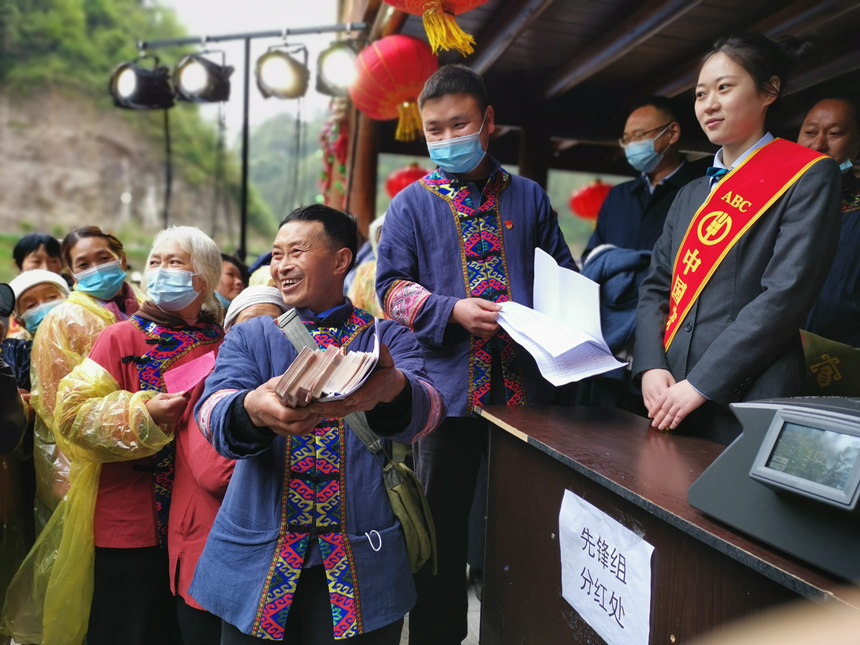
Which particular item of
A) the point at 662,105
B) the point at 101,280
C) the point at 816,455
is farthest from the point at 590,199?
the point at 816,455

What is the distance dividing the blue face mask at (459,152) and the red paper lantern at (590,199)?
28.5ft

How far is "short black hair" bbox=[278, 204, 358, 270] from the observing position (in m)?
1.64

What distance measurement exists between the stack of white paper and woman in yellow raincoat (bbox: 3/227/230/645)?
37.0 inches

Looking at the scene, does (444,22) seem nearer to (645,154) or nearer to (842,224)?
(645,154)

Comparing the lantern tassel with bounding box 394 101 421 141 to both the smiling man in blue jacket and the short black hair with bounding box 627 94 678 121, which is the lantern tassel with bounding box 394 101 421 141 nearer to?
the short black hair with bounding box 627 94 678 121

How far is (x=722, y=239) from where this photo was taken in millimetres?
1669

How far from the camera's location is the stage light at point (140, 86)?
6.29 meters

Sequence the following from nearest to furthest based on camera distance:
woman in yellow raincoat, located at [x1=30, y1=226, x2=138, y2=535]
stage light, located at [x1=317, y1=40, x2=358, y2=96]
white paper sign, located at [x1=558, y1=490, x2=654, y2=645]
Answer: white paper sign, located at [x1=558, y1=490, x2=654, y2=645] < woman in yellow raincoat, located at [x1=30, y1=226, x2=138, y2=535] < stage light, located at [x1=317, y1=40, x2=358, y2=96]

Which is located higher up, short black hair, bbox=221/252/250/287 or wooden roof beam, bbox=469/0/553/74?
wooden roof beam, bbox=469/0/553/74

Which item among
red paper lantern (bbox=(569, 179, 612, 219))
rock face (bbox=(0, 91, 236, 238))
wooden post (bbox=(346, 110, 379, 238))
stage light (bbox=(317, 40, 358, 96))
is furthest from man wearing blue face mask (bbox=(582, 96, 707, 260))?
rock face (bbox=(0, 91, 236, 238))

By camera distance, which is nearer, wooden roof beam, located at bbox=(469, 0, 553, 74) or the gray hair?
the gray hair

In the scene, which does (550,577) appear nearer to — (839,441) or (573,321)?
(573,321)

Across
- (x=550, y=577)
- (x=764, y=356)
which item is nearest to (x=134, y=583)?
(x=550, y=577)

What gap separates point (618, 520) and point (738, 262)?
2.52ft
